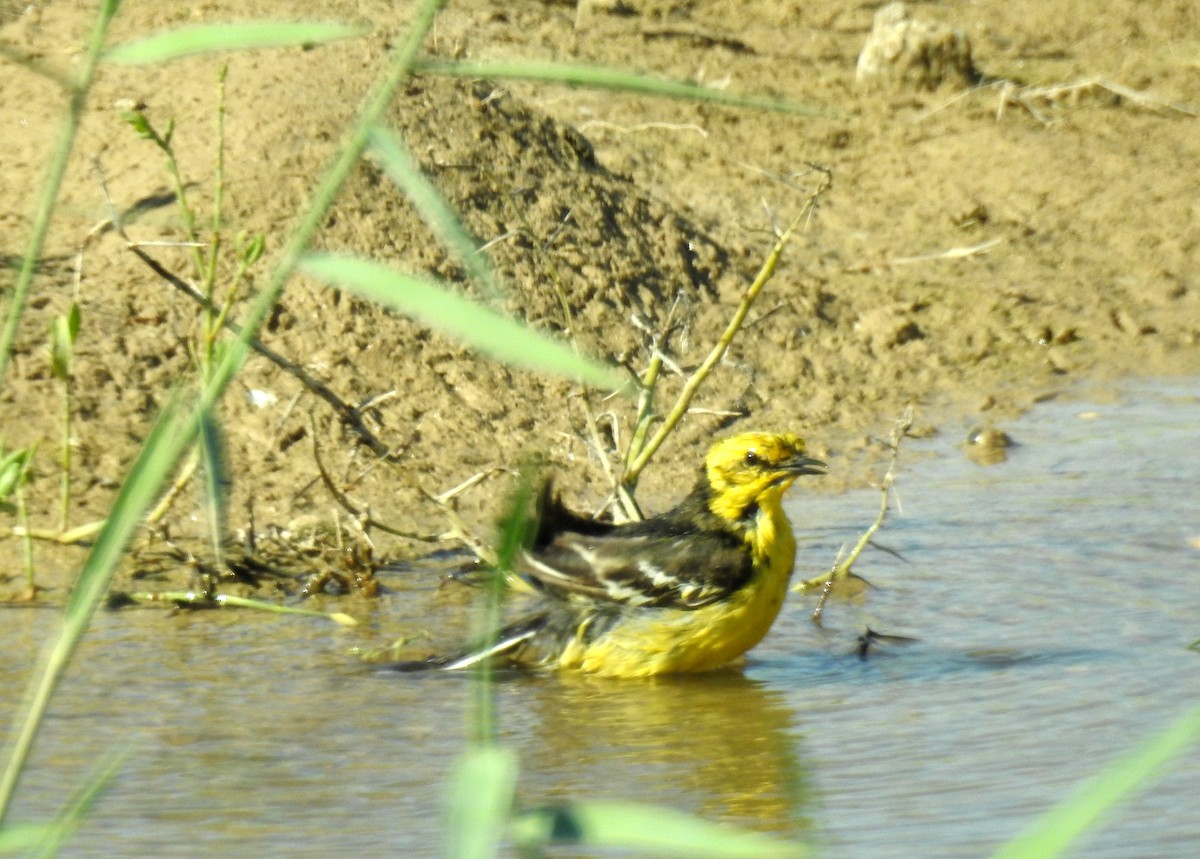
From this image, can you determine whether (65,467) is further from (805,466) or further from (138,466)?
(138,466)

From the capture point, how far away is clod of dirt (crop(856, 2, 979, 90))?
1198 cm

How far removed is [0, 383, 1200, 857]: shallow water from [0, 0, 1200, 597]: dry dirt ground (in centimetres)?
90

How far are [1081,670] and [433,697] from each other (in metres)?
1.89

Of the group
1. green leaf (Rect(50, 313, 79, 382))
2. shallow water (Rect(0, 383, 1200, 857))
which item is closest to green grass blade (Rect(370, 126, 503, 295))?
shallow water (Rect(0, 383, 1200, 857))

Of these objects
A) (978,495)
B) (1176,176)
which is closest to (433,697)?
(978,495)

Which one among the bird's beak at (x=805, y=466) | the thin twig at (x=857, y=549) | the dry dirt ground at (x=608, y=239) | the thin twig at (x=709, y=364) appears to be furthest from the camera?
the dry dirt ground at (x=608, y=239)

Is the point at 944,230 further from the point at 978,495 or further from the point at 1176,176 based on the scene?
the point at 978,495

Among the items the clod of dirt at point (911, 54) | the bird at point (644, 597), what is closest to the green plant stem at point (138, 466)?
the bird at point (644, 597)

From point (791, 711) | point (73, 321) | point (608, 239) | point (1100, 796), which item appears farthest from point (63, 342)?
point (1100, 796)

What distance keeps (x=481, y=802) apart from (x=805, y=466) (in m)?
4.90

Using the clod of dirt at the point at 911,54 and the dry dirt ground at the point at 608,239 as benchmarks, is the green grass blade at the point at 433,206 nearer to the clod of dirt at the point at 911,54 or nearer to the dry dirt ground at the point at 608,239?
the dry dirt ground at the point at 608,239

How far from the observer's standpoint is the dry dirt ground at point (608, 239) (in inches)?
308

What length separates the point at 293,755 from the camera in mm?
5082

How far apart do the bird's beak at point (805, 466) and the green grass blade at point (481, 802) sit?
15.7ft
